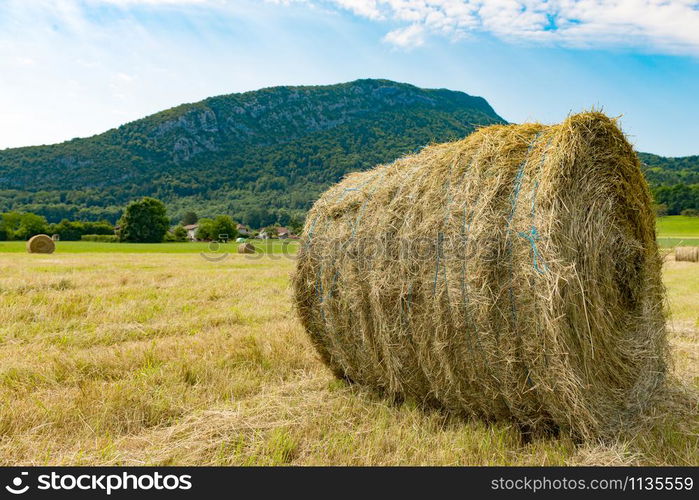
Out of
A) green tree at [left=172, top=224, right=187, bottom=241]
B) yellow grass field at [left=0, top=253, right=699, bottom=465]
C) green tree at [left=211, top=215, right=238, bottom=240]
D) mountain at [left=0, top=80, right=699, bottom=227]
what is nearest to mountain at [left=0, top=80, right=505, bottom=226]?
mountain at [left=0, top=80, right=699, bottom=227]

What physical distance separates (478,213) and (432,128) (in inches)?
5042

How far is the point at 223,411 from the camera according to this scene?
4.23m

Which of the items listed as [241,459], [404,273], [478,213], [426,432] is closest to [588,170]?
[478,213]

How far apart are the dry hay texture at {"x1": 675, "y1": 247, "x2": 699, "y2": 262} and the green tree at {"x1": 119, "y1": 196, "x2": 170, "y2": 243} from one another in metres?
55.0

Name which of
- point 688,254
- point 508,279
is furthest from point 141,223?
point 508,279

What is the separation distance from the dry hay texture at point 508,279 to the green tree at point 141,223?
60841mm

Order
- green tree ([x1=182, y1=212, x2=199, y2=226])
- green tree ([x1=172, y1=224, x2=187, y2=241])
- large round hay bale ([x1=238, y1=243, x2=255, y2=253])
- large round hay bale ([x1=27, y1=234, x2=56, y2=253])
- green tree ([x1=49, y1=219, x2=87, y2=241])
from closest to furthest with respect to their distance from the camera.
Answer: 1. large round hay bale ([x1=27, y1=234, x2=56, y2=253])
2. large round hay bale ([x1=238, y1=243, x2=255, y2=253])
3. green tree ([x1=49, y1=219, x2=87, y2=241])
4. green tree ([x1=172, y1=224, x2=187, y2=241])
5. green tree ([x1=182, y1=212, x2=199, y2=226])

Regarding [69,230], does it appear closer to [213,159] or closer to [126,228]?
[126,228]

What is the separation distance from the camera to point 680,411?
435cm

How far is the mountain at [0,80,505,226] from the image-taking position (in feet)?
301

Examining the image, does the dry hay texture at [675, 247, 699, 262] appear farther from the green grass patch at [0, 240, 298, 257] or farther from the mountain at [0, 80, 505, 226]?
the mountain at [0, 80, 505, 226]

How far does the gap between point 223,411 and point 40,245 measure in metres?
30.9

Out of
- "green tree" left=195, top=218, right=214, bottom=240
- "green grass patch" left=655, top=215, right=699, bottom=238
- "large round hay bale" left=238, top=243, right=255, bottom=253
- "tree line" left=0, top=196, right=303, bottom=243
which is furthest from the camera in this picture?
"green tree" left=195, top=218, right=214, bottom=240
